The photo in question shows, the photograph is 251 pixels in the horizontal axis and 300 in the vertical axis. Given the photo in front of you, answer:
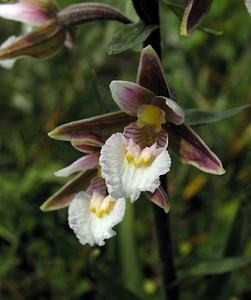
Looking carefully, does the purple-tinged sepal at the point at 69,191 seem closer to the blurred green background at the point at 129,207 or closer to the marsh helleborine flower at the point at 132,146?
the marsh helleborine flower at the point at 132,146

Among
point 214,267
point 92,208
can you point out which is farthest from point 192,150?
point 214,267

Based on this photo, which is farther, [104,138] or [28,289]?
[28,289]

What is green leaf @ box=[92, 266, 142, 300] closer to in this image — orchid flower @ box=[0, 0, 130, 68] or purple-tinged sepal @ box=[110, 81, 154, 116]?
purple-tinged sepal @ box=[110, 81, 154, 116]

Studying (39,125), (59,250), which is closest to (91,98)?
(39,125)

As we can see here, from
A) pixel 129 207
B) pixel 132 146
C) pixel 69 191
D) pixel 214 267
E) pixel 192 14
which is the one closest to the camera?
pixel 192 14

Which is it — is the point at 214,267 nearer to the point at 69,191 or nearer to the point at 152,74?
the point at 69,191

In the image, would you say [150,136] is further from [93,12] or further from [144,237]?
[144,237]

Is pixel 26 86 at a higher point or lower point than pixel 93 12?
lower
